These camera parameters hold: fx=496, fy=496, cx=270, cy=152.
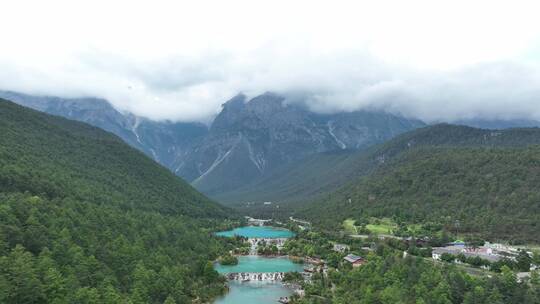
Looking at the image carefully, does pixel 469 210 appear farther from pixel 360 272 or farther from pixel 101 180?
pixel 101 180

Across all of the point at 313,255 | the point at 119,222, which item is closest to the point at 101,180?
the point at 119,222

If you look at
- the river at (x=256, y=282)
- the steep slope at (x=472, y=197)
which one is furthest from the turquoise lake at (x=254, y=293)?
the steep slope at (x=472, y=197)

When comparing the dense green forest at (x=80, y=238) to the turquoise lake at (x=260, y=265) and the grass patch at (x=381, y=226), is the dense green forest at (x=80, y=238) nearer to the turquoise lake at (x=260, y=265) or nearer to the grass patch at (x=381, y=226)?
the turquoise lake at (x=260, y=265)

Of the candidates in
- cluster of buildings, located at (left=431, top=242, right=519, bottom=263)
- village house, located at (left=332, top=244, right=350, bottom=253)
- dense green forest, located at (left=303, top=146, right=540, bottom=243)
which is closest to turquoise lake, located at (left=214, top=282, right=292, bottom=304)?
village house, located at (left=332, top=244, right=350, bottom=253)

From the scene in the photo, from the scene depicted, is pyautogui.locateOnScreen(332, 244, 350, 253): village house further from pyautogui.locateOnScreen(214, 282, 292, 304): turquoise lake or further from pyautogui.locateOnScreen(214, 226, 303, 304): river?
pyautogui.locateOnScreen(214, 282, 292, 304): turquoise lake

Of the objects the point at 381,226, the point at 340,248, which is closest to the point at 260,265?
the point at 340,248

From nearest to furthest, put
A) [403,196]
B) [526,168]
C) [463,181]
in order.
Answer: [526,168]
[463,181]
[403,196]

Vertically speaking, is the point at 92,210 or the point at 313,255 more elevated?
the point at 92,210
